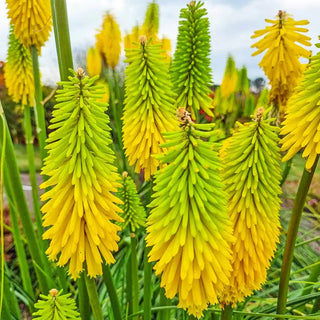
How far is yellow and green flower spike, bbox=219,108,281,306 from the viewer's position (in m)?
1.09

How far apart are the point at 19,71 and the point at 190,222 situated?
201cm

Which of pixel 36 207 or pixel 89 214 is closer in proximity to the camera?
pixel 89 214

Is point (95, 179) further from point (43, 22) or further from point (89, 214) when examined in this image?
point (43, 22)

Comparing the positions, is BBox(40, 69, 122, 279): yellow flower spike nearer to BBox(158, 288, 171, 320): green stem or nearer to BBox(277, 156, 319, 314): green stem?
BBox(158, 288, 171, 320): green stem

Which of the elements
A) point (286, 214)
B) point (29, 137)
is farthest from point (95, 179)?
point (286, 214)

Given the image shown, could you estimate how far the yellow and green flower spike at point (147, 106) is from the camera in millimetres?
1263

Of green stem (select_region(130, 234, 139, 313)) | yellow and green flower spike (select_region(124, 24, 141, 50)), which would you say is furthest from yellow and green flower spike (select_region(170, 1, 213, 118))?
yellow and green flower spike (select_region(124, 24, 141, 50))

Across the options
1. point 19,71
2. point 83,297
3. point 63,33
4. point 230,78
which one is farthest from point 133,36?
point 83,297

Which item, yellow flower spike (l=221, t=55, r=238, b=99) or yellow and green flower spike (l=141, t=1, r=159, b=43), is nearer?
yellow and green flower spike (l=141, t=1, r=159, b=43)

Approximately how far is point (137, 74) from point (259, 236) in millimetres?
608

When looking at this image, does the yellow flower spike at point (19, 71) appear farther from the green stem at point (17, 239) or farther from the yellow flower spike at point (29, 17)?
the green stem at point (17, 239)

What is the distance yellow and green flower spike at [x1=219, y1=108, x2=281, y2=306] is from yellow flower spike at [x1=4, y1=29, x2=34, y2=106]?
5.92 feet

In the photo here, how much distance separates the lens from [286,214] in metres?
4.68

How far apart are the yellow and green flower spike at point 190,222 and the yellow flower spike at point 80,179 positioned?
16 cm
